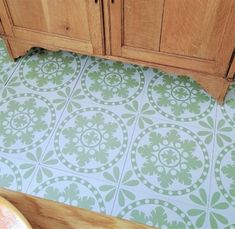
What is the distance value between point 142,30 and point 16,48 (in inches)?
24.1

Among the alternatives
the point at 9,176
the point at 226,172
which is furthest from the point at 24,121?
the point at 226,172

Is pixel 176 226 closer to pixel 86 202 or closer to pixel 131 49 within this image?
pixel 86 202

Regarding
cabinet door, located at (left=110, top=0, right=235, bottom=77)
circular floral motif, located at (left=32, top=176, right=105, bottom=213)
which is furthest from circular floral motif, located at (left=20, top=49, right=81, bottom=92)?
circular floral motif, located at (left=32, top=176, right=105, bottom=213)

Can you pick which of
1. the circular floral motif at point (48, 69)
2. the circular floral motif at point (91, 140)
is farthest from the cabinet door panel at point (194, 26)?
the circular floral motif at point (48, 69)

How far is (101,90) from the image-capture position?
57.7 inches

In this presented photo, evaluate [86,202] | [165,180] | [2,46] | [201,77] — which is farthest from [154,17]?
[2,46]

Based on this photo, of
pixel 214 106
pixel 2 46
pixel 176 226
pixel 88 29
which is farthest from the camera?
pixel 2 46

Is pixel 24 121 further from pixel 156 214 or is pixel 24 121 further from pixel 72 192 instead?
pixel 156 214

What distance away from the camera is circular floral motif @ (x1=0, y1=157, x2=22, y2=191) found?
122cm

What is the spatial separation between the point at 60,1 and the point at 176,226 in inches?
35.1

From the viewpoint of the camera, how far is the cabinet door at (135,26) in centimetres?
114

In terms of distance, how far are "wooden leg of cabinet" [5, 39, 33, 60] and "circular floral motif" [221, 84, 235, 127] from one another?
88 cm

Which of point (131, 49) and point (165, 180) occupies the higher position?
point (131, 49)

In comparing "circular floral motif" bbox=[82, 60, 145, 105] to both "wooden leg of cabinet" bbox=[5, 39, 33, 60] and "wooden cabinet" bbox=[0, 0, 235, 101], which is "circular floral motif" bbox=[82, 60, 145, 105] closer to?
"wooden cabinet" bbox=[0, 0, 235, 101]
